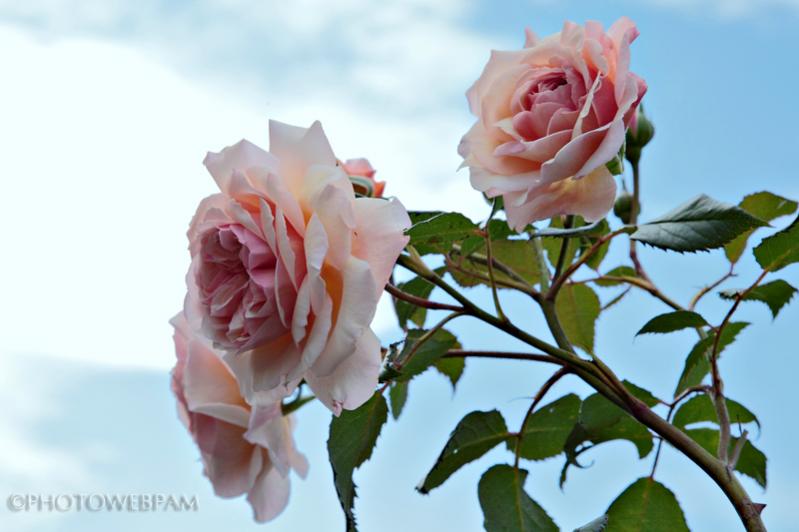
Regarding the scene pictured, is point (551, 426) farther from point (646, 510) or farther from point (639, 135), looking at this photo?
point (639, 135)

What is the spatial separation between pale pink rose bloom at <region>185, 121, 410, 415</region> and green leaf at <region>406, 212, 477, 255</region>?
2.8 inches

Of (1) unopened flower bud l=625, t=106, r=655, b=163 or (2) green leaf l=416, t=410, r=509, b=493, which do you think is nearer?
(2) green leaf l=416, t=410, r=509, b=493

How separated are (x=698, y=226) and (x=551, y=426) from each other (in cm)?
21

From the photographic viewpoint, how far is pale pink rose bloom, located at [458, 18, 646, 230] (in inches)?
23.3

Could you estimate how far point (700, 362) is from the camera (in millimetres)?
740

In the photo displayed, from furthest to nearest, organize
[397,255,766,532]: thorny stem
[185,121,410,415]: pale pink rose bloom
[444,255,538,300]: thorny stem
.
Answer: [444,255,538,300]: thorny stem < [397,255,766,532]: thorny stem < [185,121,410,415]: pale pink rose bloom

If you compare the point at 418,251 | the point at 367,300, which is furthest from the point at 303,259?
the point at 418,251

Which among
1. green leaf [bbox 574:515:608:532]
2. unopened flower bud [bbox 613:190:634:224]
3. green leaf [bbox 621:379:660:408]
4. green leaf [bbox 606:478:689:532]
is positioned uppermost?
unopened flower bud [bbox 613:190:634:224]

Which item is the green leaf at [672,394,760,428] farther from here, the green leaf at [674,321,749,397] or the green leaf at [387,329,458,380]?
the green leaf at [387,329,458,380]

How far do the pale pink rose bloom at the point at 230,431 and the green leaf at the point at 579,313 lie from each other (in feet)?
0.87

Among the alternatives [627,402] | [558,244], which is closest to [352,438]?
[627,402]

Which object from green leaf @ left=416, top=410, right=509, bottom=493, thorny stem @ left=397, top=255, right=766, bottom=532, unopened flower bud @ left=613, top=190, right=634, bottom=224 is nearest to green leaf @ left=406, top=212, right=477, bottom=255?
thorny stem @ left=397, top=255, right=766, bottom=532

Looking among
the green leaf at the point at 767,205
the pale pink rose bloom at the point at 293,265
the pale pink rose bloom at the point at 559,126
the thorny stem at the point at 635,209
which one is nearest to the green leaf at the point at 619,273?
the thorny stem at the point at 635,209

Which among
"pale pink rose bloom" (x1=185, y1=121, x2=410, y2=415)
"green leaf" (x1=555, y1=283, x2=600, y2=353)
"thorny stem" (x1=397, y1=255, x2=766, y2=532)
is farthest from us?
"green leaf" (x1=555, y1=283, x2=600, y2=353)
